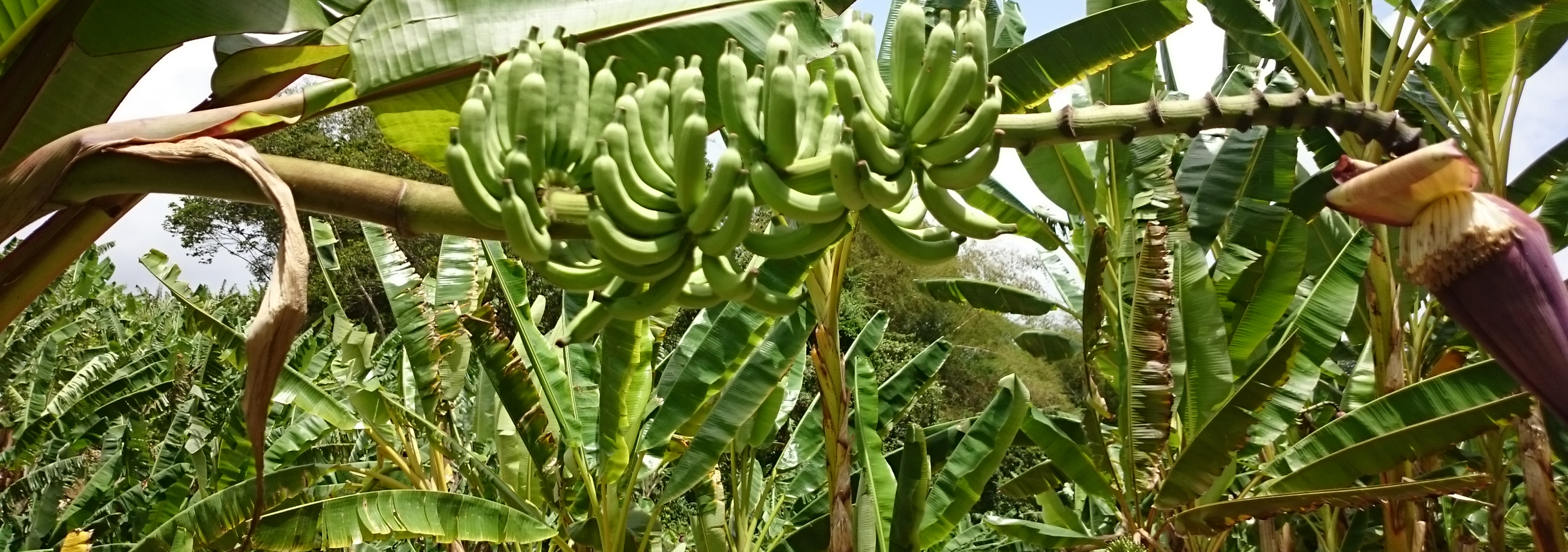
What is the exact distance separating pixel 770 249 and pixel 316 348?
4835 millimetres

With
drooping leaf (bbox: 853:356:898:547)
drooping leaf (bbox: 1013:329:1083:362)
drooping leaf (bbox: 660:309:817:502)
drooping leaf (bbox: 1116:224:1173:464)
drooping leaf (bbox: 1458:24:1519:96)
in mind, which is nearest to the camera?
drooping leaf (bbox: 1116:224:1173:464)

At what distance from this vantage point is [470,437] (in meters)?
5.11

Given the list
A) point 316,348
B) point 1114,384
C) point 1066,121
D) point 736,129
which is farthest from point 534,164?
point 316,348

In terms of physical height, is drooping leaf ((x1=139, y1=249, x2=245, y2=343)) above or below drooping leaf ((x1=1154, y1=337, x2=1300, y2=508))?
above

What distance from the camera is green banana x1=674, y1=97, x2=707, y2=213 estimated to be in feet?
3.09

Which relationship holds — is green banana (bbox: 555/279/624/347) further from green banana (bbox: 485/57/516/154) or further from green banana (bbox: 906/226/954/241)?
green banana (bbox: 906/226/954/241)

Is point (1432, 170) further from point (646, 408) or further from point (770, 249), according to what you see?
point (646, 408)

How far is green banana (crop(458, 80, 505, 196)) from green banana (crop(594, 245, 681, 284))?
12 centimetres

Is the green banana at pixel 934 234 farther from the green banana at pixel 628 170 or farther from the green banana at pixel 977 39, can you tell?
the green banana at pixel 628 170

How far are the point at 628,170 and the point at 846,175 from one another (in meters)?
0.24

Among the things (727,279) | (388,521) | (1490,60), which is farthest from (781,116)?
(1490,60)

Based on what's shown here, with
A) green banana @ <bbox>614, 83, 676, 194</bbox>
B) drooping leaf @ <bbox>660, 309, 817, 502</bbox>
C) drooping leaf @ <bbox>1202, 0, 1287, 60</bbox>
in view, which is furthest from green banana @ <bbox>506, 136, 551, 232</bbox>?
drooping leaf @ <bbox>1202, 0, 1287, 60</bbox>

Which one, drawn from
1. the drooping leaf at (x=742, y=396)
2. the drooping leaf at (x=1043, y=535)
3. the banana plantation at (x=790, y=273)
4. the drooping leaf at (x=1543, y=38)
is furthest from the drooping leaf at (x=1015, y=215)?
the drooping leaf at (x=1543, y=38)

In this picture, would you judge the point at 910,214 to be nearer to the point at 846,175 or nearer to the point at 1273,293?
the point at 846,175
